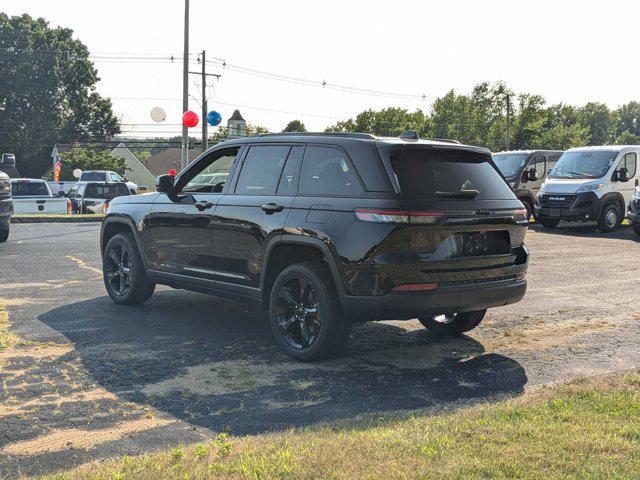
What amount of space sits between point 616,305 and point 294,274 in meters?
4.56

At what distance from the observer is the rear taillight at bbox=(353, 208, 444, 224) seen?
17.9 feet

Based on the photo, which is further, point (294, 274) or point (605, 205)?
point (605, 205)

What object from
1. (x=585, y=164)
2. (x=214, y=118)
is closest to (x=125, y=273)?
(x=585, y=164)

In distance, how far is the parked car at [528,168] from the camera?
20922mm

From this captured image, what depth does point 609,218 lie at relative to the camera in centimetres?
1891

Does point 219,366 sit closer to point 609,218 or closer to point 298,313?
point 298,313

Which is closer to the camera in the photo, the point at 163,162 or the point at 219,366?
the point at 219,366

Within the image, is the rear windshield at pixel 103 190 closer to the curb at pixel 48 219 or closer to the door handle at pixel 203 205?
the curb at pixel 48 219

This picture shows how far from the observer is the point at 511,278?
6.22 m

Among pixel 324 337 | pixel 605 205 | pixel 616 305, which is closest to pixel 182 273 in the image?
pixel 324 337

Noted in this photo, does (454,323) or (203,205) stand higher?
(203,205)

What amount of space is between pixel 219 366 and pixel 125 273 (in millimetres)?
3029

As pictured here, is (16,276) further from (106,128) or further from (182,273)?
(106,128)

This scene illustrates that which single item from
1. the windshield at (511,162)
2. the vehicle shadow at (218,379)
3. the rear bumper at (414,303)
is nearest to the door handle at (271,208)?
the rear bumper at (414,303)
